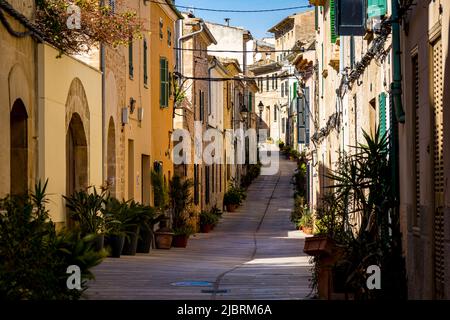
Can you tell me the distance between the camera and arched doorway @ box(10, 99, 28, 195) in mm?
16062

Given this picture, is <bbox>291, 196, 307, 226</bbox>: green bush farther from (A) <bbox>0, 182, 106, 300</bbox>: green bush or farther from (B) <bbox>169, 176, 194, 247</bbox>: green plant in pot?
(A) <bbox>0, 182, 106, 300</bbox>: green bush

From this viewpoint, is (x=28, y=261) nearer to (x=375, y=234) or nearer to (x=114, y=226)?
(x=375, y=234)

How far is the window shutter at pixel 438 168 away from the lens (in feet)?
35.8

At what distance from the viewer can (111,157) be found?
23.7m

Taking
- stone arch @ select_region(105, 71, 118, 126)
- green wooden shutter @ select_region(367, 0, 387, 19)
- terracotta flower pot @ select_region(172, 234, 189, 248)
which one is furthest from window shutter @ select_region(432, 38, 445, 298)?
terracotta flower pot @ select_region(172, 234, 189, 248)

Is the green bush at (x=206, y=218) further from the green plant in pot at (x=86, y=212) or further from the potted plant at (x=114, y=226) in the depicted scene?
the green plant in pot at (x=86, y=212)

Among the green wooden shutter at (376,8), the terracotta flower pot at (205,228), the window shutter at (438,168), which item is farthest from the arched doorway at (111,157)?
the terracotta flower pot at (205,228)

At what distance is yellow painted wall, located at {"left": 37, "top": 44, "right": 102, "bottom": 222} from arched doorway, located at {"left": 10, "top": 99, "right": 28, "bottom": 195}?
1.90ft

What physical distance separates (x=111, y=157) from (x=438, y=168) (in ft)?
44.3

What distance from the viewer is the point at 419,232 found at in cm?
1223

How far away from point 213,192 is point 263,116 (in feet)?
185

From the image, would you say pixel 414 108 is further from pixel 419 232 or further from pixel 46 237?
pixel 46 237

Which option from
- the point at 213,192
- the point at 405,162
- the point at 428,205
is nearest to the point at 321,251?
the point at 405,162

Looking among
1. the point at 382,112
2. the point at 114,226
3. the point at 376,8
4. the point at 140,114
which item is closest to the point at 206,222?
the point at 140,114
